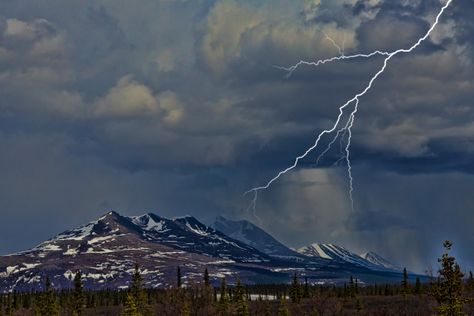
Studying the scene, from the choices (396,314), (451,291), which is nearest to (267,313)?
(396,314)

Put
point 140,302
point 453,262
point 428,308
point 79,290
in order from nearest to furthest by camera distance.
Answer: point 453,262 → point 140,302 → point 79,290 → point 428,308

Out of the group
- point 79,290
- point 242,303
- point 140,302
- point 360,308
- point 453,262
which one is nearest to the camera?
point 453,262

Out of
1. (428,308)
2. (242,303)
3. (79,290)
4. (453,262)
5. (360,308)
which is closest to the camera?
(453,262)

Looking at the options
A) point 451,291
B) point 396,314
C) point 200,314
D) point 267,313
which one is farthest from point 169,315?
point 451,291

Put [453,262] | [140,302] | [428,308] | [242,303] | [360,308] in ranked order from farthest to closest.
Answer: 1. [360,308]
2. [428,308]
3. [140,302]
4. [242,303]
5. [453,262]

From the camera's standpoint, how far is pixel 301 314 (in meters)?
198

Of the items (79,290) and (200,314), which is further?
(200,314)

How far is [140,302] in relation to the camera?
6161 inches

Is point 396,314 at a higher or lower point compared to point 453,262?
lower

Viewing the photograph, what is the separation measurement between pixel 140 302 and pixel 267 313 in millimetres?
38732

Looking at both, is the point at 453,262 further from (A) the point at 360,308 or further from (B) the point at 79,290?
(A) the point at 360,308

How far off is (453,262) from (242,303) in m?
92.9

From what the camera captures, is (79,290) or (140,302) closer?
(140,302)

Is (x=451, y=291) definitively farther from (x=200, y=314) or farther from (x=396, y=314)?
(x=200, y=314)
